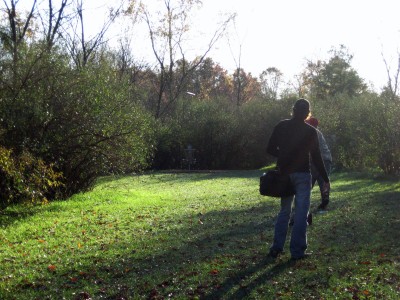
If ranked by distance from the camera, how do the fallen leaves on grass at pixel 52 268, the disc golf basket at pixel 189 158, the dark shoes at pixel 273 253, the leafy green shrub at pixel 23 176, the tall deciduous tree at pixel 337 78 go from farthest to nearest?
the tall deciduous tree at pixel 337 78 < the disc golf basket at pixel 189 158 < the leafy green shrub at pixel 23 176 < the dark shoes at pixel 273 253 < the fallen leaves on grass at pixel 52 268

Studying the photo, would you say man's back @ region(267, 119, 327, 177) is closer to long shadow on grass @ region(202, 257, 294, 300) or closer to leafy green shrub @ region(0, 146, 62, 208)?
long shadow on grass @ region(202, 257, 294, 300)

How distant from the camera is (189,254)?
7.66 meters

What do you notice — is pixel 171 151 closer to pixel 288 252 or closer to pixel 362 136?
pixel 362 136

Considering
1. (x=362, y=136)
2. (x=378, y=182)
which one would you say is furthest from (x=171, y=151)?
(x=378, y=182)

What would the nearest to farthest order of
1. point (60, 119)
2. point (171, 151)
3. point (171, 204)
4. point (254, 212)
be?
1. point (254, 212)
2. point (60, 119)
3. point (171, 204)
4. point (171, 151)

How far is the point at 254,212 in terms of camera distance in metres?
12.2

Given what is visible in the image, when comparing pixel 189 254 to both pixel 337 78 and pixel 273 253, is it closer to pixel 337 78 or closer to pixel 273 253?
pixel 273 253

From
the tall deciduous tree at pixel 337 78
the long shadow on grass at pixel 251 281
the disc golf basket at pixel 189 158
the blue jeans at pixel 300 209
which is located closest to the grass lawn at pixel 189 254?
the long shadow on grass at pixel 251 281

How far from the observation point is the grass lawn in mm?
5870

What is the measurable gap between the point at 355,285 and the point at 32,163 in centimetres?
744

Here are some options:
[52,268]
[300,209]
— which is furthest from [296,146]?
[52,268]

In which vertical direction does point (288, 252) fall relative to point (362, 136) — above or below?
below

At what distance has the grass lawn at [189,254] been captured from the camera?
19.3 feet

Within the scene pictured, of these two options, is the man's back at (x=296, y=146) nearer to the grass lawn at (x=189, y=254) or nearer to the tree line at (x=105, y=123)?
the grass lawn at (x=189, y=254)
